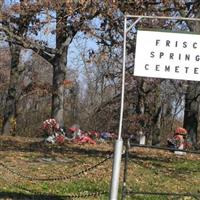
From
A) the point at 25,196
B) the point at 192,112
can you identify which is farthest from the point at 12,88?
the point at 25,196

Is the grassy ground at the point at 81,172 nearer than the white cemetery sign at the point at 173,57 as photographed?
No

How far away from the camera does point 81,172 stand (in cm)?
1095

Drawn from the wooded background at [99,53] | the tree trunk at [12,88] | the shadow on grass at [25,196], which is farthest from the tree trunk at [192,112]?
the shadow on grass at [25,196]

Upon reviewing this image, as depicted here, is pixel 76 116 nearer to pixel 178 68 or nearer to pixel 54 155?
pixel 54 155

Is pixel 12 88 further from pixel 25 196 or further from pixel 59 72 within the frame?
pixel 25 196

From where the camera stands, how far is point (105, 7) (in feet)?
52.3

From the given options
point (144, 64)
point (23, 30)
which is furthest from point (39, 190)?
point (23, 30)

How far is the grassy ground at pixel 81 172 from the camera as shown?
11641 mm

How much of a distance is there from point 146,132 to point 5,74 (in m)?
22.8

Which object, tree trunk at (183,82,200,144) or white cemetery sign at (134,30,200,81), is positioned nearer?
white cemetery sign at (134,30,200,81)

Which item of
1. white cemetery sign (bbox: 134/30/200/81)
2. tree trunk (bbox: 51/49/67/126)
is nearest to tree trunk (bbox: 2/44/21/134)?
tree trunk (bbox: 51/49/67/126)

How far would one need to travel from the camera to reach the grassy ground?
38.2 feet

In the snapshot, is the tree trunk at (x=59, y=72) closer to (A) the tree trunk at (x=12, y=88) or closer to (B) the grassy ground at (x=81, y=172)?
(A) the tree trunk at (x=12, y=88)

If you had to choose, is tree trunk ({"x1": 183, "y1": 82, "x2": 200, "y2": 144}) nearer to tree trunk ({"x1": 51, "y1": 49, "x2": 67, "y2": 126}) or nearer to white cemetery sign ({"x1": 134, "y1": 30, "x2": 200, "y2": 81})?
tree trunk ({"x1": 51, "y1": 49, "x2": 67, "y2": 126})
